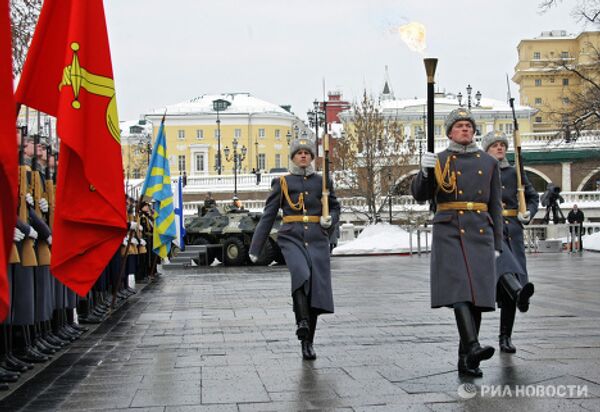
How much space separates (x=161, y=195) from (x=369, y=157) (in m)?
37.0

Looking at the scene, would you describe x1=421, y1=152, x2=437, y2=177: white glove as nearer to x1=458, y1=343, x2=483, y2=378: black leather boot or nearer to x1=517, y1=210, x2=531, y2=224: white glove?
x1=458, y1=343, x2=483, y2=378: black leather boot

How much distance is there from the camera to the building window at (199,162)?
114 m

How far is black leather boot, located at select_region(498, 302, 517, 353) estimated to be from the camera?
9092 millimetres

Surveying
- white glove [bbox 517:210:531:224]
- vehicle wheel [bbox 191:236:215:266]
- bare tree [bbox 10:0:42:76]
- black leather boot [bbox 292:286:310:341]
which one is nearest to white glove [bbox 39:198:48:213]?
black leather boot [bbox 292:286:310:341]

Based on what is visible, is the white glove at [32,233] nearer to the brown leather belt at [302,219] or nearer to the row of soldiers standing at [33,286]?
the row of soldiers standing at [33,286]

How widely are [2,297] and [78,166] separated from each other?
305cm

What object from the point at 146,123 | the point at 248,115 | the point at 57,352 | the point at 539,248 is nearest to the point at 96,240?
the point at 57,352

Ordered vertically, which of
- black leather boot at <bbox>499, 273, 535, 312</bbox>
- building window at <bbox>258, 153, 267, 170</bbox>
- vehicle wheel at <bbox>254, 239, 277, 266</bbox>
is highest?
building window at <bbox>258, 153, 267, 170</bbox>

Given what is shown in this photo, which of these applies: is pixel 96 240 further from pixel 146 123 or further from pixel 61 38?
pixel 146 123

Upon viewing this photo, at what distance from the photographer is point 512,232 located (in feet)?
32.3

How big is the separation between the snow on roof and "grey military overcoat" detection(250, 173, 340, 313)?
328 ft

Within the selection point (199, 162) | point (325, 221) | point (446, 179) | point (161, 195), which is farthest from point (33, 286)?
point (199, 162)

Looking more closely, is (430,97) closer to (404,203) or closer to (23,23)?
(23,23)

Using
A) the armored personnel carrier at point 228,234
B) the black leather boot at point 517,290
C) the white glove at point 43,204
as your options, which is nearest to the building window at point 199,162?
the armored personnel carrier at point 228,234
